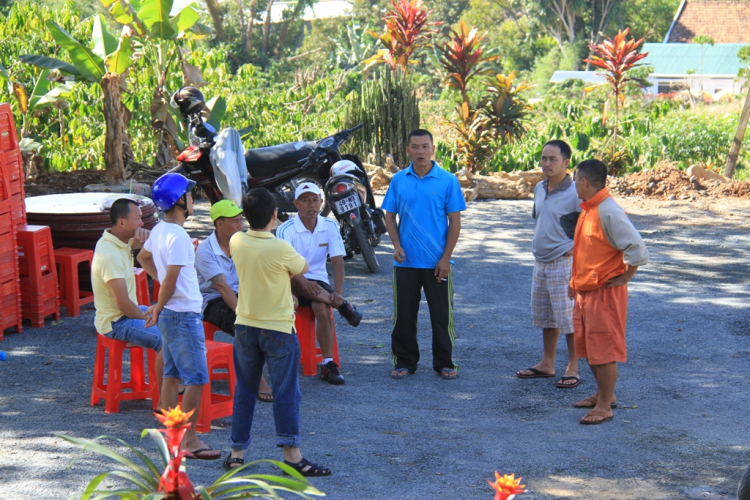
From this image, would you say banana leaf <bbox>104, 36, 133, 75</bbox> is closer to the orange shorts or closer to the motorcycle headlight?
the motorcycle headlight

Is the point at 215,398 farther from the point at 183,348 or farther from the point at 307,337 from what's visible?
the point at 183,348

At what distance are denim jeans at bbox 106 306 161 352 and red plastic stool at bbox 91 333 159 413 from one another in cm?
10

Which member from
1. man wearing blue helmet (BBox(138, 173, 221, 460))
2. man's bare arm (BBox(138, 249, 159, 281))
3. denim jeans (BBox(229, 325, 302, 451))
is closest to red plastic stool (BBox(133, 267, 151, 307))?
man's bare arm (BBox(138, 249, 159, 281))

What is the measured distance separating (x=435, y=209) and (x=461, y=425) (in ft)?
5.09

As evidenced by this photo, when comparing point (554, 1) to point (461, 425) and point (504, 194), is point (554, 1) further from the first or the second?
point (461, 425)

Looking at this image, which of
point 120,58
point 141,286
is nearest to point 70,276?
point 141,286

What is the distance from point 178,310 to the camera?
4254mm

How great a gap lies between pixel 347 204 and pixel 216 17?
28618mm

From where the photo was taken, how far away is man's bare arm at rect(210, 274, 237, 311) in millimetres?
4969

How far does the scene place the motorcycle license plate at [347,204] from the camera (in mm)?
8180

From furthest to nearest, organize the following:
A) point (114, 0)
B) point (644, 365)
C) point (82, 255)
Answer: point (114, 0), point (82, 255), point (644, 365)

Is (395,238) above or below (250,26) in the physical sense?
below

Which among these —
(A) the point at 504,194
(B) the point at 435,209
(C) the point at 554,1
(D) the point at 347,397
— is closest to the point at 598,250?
(B) the point at 435,209

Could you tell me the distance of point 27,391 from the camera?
17.6ft
